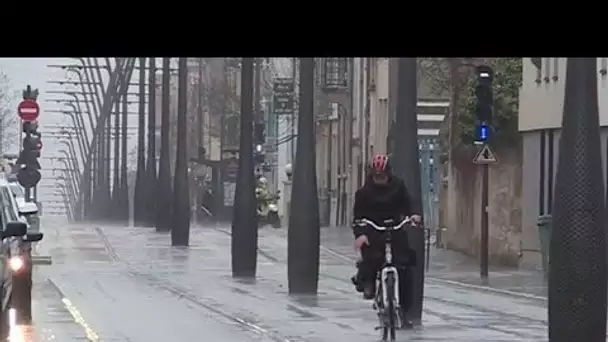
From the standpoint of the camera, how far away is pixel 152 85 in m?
61.3

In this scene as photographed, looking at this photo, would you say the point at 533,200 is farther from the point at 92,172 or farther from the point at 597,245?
the point at 92,172

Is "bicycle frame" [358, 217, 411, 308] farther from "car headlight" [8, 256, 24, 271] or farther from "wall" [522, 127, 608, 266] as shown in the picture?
"wall" [522, 127, 608, 266]

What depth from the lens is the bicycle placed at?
63.8ft

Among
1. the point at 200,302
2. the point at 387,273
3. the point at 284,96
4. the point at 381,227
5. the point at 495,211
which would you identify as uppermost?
the point at 284,96

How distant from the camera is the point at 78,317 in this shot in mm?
23047

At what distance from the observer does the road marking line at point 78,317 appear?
66.4 feet

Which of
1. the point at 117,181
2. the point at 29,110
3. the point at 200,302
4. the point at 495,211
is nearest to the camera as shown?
the point at 200,302

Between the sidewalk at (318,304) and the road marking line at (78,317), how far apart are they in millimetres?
1885

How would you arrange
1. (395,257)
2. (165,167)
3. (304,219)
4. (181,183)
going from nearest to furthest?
1. (395,257)
2. (304,219)
3. (181,183)
4. (165,167)

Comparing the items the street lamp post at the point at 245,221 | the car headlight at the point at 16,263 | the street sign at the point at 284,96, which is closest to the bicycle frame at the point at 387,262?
the car headlight at the point at 16,263

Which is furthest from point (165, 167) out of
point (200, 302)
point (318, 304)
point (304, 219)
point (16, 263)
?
point (16, 263)

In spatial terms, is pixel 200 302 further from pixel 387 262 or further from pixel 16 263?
pixel 387 262

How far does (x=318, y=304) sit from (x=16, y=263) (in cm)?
539

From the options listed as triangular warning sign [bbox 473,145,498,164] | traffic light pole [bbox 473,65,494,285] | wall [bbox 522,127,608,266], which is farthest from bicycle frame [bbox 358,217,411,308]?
wall [bbox 522,127,608,266]
